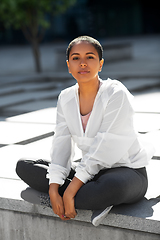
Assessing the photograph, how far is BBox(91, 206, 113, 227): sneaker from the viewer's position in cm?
275

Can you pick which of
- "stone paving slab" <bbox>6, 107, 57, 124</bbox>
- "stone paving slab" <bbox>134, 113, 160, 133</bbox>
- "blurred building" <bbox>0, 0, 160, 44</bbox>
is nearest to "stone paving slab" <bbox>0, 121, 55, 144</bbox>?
"stone paving slab" <bbox>6, 107, 57, 124</bbox>

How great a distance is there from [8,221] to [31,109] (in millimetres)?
→ 5115

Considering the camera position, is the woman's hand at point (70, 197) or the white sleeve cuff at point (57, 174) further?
the white sleeve cuff at point (57, 174)

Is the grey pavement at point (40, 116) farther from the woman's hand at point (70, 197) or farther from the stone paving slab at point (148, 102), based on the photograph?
the woman's hand at point (70, 197)

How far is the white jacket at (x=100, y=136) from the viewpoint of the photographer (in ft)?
9.52

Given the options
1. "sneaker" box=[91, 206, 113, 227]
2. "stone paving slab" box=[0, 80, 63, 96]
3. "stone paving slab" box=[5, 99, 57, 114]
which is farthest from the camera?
"stone paving slab" box=[0, 80, 63, 96]

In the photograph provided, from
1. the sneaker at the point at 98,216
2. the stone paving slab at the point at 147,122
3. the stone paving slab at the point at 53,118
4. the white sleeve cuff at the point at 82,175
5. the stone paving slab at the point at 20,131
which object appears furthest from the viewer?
the stone paving slab at the point at 53,118

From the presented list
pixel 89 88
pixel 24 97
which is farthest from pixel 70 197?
pixel 24 97

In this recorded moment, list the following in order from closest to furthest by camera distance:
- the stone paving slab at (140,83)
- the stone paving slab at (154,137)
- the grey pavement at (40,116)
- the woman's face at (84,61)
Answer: the woman's face at (84,61) < the grey pavement at (40,116) < the stone paving slab at (154,137) < the stone paving slab at (140,83)

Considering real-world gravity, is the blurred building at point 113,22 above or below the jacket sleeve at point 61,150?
below

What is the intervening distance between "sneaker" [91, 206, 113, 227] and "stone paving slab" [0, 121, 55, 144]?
283 cm

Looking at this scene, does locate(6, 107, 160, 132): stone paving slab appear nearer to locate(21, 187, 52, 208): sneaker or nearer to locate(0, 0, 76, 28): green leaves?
locate(21, 187, 52, 208): sneaker

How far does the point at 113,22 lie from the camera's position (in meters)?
33.7

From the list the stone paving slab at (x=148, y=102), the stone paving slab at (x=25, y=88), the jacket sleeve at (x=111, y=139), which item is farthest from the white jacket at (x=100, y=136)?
the stone paving slab at (x=25, y=88)
